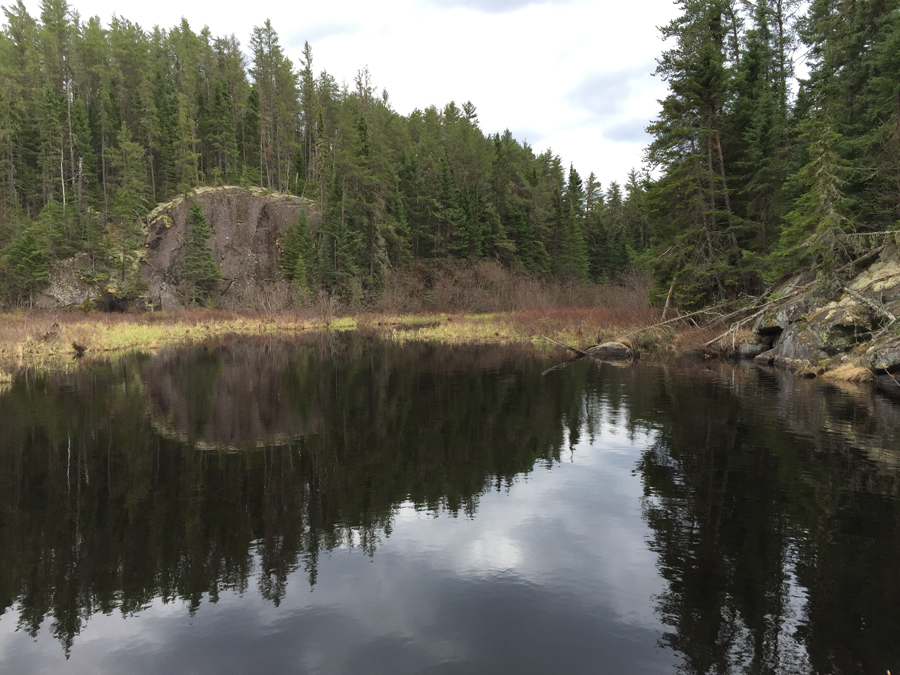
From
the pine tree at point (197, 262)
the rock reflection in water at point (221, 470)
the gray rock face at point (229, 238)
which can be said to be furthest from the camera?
the gray rock face at point (229, 238)

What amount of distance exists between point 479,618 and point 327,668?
1.45 metres

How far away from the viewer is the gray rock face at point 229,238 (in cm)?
5166

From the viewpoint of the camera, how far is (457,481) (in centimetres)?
894

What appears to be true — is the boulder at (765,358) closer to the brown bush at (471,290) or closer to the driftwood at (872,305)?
the driftwood at (872,305)

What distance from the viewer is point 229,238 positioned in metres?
55.4

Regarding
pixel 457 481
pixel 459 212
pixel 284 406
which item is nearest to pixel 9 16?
pixel 459 212

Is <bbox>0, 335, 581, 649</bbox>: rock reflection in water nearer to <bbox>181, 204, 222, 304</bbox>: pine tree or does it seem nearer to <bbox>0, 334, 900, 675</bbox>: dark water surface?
<bbox>0, 334, 900, 675</bbox>: dark water surface

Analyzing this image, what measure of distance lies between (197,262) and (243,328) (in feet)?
43.2

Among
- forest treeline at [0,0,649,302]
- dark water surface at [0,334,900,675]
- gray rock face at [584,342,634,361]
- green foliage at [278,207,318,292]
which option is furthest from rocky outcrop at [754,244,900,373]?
green foliage at [278,207,318,292]

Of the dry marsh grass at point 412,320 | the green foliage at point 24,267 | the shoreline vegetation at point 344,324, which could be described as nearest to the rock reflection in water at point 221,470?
the shoreline vegetation at point 344,324

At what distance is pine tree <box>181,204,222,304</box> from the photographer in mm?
50156

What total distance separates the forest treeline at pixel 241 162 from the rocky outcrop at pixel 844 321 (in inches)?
1184

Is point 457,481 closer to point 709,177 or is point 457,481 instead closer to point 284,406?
point 284,406

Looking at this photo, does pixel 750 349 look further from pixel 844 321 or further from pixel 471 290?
pixel 471 290
